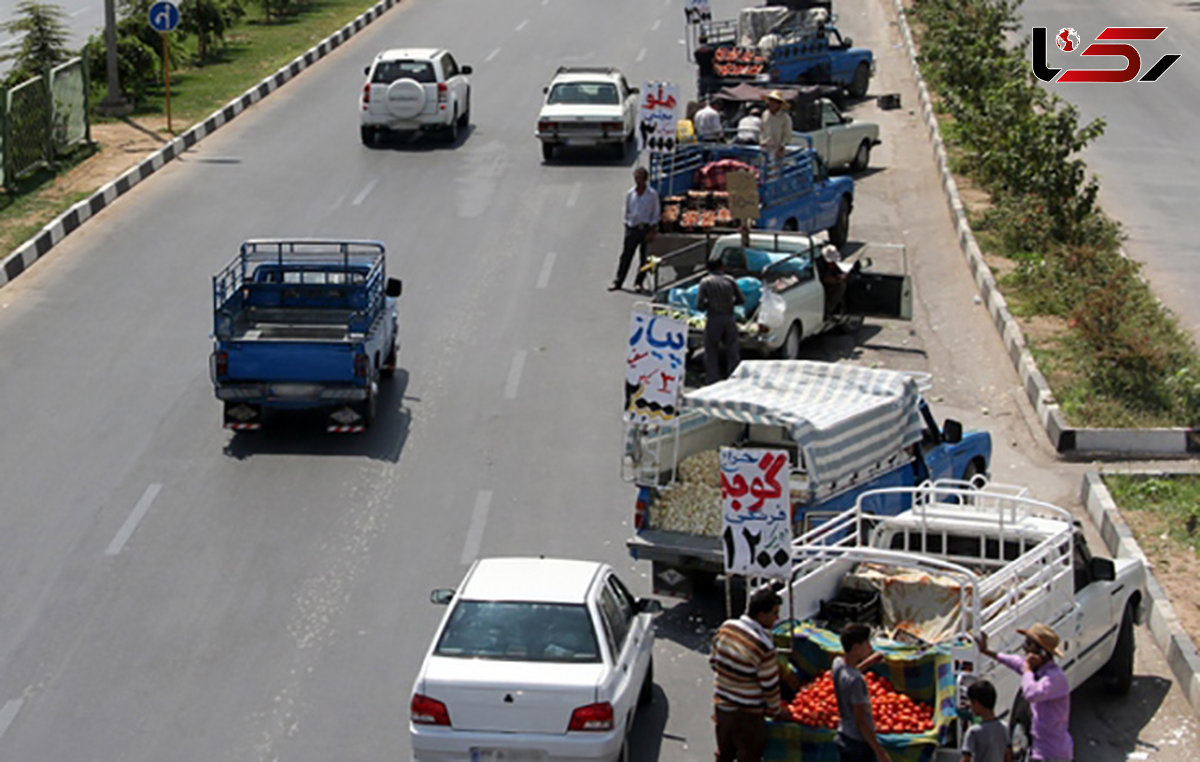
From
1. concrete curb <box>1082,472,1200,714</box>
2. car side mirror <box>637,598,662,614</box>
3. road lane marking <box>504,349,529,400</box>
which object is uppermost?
car side mirror <box>637,598,662,614</box>

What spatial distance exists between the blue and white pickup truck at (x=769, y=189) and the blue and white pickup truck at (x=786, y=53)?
832 cm

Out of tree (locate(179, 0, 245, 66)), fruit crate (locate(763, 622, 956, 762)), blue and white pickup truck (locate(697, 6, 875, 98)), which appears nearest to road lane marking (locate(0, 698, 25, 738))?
fruit crate (locate(763, 622, 956, 762))

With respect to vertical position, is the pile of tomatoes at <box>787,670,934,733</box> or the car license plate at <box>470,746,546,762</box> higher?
the pile of tomatoes at <box>787,670,934,733</box>

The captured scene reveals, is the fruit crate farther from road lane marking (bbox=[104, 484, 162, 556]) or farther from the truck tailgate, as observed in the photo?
Answer: the truck tailgate

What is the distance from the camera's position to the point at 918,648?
11344mm

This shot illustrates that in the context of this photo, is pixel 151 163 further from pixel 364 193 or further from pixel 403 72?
pixel 403 72

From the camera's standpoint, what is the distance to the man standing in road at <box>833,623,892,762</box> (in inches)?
412

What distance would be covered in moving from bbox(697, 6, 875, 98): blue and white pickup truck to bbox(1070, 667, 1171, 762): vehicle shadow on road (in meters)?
22.5

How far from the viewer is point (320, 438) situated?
19.0 metres

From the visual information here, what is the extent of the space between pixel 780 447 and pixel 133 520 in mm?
6151

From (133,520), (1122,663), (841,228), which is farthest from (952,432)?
(841,228)

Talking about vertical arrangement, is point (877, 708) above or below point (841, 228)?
below

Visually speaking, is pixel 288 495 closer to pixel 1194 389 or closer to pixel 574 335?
pixel 574 335

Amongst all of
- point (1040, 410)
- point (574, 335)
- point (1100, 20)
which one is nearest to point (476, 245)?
point (574, 335)
